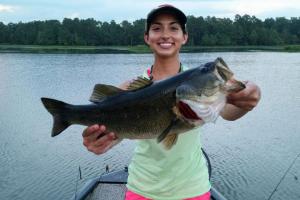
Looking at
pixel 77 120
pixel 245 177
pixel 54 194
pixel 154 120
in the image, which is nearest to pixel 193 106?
pixel 154 120

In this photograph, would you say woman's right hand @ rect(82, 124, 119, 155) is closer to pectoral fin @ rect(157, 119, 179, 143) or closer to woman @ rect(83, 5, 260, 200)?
woman @ rect(83, 5, 260, 200)

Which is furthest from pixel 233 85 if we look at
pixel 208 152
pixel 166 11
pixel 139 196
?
pixel 208 152

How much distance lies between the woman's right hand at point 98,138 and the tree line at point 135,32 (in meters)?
106

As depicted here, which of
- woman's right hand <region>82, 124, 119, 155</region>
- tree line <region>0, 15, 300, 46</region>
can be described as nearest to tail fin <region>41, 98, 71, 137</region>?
woman's right hand <region>82, 124, 119, 155</region>

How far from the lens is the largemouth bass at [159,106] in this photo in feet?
10.4

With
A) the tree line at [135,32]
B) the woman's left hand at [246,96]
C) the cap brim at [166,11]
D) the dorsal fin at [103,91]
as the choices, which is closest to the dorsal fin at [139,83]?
the dorsal fin at [103,91]

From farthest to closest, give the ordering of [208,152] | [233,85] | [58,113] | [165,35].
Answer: [208,152], [165,35], [58,113], [233,85]

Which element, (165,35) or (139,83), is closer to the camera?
(139,83)

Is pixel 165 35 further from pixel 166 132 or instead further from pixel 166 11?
pixel 166 132

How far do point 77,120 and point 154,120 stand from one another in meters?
0.68

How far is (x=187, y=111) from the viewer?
322 centimetres

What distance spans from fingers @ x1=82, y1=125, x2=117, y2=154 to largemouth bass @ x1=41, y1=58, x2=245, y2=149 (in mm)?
49

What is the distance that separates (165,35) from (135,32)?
115 meters

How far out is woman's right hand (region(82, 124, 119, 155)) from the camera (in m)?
3.63
